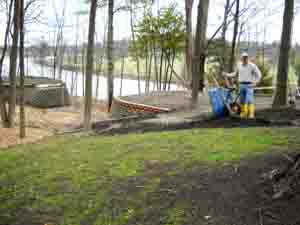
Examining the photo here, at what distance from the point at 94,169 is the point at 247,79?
5.21m

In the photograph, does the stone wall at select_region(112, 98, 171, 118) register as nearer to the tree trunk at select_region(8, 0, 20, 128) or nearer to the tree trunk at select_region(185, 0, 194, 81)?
the tree trunk at select_region(8, 0, 20, 128)

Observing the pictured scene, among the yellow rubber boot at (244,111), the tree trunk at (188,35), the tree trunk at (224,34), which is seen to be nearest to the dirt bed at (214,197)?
the yellow rubber boot at (244,111)

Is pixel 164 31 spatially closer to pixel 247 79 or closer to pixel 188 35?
pixel 188 35

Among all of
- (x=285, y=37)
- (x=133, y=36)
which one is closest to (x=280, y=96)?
(x=285, y=37)

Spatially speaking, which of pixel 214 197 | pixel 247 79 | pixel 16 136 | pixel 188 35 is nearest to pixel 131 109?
pixel 16 136

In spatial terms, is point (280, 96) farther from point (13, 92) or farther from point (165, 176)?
point (13, 92)

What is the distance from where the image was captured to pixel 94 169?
449cm

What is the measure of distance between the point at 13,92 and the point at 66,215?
1072 centimetres

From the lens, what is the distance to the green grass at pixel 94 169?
138 inches

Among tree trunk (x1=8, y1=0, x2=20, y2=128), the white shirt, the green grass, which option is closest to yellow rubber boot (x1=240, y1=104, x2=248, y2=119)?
the white shirt

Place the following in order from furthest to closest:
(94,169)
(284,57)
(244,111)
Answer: (284,57) → (244,111) → (94,169)

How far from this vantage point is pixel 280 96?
34.5 feet

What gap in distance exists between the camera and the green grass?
3.50 m

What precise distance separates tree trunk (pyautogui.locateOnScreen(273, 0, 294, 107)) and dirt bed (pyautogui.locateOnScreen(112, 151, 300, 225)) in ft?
22.9
